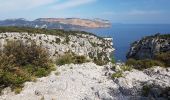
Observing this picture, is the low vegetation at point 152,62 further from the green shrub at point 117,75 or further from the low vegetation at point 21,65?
the low vegetation at point 21,65

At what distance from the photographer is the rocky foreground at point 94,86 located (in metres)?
15.9

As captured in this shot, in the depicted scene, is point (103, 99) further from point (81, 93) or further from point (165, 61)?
point (165, 61)

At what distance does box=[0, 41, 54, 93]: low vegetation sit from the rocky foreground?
0.56 meters

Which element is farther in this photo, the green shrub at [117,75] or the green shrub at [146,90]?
the green shrub at [117,75]

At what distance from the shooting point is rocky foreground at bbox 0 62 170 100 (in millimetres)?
15930

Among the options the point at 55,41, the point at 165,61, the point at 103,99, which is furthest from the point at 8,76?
the point at 55,41

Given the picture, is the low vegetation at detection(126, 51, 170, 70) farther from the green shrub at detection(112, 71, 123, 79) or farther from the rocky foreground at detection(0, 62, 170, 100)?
the green shrub at detection(112, 71, 123, 79)

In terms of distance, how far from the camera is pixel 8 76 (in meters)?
18.3

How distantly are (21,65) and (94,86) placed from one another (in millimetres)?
7063

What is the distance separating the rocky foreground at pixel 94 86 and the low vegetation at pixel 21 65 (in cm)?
56

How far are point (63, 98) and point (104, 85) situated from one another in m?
2.48

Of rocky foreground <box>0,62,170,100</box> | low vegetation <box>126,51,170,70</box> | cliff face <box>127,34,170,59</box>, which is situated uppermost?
low vegetation <box>126,51,170,70</box>

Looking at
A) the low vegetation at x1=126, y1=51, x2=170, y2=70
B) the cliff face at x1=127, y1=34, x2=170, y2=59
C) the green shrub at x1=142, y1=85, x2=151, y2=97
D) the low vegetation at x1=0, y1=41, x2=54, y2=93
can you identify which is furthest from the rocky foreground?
the cliff face at x1=127, y1=34, x2=170, y2=59

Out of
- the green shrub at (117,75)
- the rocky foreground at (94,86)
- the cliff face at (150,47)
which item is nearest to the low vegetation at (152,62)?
the rocky foreground at (94,86)
